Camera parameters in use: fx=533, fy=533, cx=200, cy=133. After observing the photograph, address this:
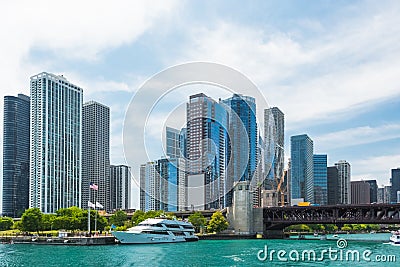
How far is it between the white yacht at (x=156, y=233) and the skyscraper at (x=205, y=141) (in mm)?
26064

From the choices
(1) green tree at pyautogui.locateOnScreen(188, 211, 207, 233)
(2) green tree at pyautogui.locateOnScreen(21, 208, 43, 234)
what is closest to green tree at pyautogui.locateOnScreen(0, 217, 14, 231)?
(2) green tree at pyautogui.locateOnScreen(21, 208, 43, 234)

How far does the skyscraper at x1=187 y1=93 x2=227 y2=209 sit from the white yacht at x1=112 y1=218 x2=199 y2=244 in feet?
85.5

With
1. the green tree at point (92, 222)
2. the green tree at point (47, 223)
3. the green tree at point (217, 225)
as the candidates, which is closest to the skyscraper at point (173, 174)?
the green tree at point (217, 225)

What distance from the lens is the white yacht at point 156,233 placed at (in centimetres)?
9962

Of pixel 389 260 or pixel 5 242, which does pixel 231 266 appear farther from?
pixel 5 242

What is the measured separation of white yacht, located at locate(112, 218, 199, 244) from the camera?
3922 inches

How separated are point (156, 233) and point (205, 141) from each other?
40.2 metres

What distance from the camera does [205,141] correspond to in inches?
5527

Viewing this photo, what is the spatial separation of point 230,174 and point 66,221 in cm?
8809

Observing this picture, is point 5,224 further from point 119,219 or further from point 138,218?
point 138,218

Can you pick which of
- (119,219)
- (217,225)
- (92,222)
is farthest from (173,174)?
(92,222)

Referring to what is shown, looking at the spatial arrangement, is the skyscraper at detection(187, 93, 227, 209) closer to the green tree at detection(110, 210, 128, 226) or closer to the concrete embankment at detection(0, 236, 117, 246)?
the green tree at detection(110, 210, 128, 226)

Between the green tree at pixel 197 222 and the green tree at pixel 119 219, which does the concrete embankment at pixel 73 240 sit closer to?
the green tree at pixel 119 219

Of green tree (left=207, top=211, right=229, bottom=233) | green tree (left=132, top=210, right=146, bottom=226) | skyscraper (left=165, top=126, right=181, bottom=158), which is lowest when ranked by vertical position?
green tree (left=207, top=211, right=229, bottom=233)
